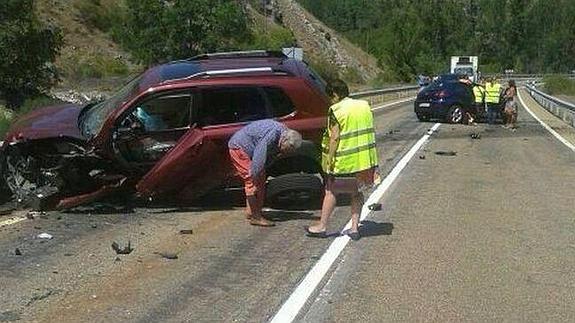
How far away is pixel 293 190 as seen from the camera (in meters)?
9.59

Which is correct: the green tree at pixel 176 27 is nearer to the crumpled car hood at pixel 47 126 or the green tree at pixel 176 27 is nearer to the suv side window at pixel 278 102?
the crumpled car hood at pixel 47 126

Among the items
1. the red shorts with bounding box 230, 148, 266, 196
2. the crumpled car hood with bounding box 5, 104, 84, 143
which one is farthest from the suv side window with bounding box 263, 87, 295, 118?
the crumpled car hood with bounding box 5, 104, 84, 143

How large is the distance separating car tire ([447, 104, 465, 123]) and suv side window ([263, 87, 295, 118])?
17.0 metres

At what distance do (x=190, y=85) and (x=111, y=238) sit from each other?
2257mm

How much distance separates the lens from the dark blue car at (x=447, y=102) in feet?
84.6

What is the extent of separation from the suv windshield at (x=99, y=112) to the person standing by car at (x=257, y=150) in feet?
5.42

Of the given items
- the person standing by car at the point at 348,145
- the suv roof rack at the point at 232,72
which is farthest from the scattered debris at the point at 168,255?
the suv roof rack at the point at 232,72

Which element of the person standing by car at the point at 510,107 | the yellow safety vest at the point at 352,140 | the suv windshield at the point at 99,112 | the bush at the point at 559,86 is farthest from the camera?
the bush at the point at 559,86

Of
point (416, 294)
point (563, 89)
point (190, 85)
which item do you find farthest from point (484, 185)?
point (563, 89)

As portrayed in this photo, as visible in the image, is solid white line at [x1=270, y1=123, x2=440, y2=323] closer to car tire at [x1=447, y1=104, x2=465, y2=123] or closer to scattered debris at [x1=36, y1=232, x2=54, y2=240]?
scattered debris at [x1=36, y1=232, x2=54, y2=240]

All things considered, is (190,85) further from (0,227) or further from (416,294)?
(416,294)

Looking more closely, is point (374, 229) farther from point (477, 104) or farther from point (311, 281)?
point (477, 104)

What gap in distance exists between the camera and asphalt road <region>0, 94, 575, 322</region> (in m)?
5.66

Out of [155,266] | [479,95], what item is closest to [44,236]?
[155,266]
